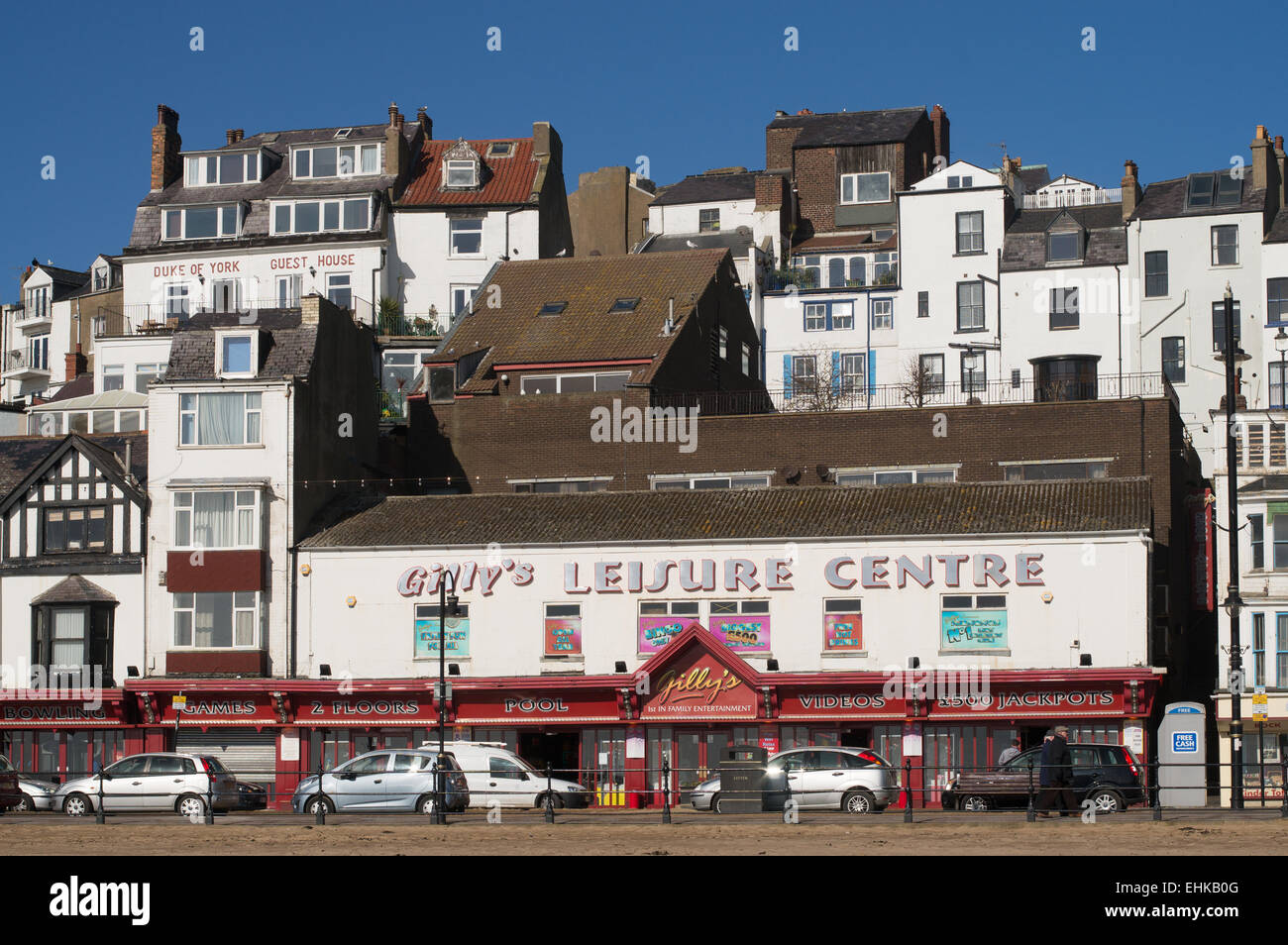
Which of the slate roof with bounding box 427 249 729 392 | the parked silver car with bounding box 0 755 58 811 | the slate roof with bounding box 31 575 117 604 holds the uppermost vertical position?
the slate roof with bounding box 427 249 729 392

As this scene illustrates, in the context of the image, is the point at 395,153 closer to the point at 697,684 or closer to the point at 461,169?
the point at 461,169

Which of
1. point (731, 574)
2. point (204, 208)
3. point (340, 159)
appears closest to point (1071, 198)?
point (340, 159)

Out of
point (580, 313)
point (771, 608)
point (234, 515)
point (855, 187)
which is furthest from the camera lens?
point (855, 187)

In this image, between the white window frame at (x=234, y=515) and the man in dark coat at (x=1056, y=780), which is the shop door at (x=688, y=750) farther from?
the man in dark coat at (x=1056, y=780)

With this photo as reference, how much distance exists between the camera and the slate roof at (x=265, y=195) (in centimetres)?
8294

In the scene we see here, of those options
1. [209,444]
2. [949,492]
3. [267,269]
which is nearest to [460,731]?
[209,444]

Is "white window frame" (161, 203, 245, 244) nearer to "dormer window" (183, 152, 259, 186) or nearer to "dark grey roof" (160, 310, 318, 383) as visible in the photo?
"dormer window" (183, 152, 259, 186)

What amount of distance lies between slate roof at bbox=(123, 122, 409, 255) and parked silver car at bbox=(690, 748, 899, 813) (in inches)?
1803

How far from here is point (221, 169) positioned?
284ft

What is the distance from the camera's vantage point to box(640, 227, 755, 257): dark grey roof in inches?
3494

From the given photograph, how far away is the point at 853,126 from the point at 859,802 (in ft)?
195

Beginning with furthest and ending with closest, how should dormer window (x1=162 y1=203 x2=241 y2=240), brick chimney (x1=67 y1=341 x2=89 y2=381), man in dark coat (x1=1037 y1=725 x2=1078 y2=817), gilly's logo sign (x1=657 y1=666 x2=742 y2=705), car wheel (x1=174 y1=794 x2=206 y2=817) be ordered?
brick chimney (x1=67 y1=341 x2=89 y2=381)
dormer window (x1=162 y1=203 x2=241 y2=240)
gilly's logo sign (x1=657 y1=666 x2=742 y2=705)
car wheel (x1=174 y1=794 x2=206 y2=817)
man in dark coat (x1=1037 y1=725 x2=1078 y2=817)

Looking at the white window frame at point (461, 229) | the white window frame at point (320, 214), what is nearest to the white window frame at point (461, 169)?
the white window frame at point (461, 229)

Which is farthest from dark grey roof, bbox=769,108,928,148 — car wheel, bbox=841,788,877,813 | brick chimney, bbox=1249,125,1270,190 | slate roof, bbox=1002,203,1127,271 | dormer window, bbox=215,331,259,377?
car wheel, bbox=841,788,877,813
